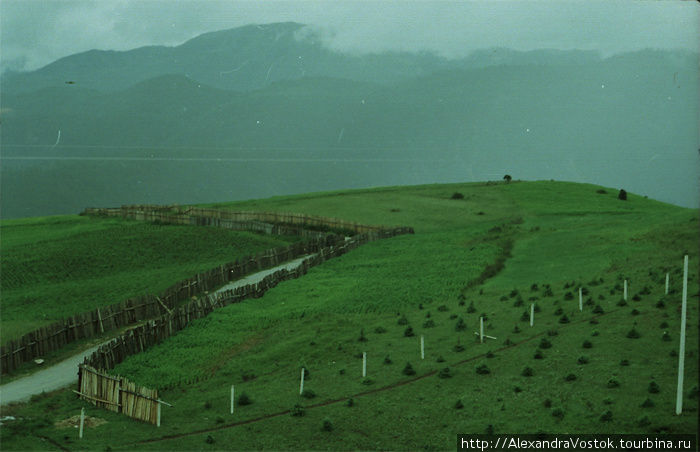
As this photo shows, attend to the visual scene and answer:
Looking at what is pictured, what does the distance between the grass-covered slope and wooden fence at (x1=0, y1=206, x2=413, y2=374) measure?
282cm

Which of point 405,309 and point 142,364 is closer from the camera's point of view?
point 142,364

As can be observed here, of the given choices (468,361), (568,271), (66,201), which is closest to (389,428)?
(468,361)

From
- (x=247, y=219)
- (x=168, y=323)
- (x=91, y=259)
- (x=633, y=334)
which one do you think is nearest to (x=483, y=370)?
(x=633, y=334)

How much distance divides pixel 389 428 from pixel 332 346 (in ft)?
33.8

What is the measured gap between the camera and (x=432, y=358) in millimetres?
26203

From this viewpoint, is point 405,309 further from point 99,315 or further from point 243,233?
point 243,233

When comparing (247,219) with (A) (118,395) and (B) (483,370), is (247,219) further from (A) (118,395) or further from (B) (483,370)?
(B) (483,370)

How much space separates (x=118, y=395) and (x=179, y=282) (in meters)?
19.1

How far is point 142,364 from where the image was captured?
29031 millimetres

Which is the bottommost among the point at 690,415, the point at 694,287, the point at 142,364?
the point at 142,364

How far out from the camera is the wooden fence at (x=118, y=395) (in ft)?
73.0

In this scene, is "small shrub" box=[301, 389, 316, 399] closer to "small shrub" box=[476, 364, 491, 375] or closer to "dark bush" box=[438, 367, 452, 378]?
"dark bush" box=[438, 367, 452, 378]

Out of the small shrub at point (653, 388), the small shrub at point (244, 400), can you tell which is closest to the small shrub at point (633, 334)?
the small shrub at point (653, 388)

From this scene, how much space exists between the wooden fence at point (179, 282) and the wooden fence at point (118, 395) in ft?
20.7
